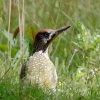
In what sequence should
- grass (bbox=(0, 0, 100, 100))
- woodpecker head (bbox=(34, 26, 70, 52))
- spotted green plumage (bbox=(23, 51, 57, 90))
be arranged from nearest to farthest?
grass (bbox=(0, 0, 100, 100)) < spotted green plumage (bbox=(23, 51, 57, 90)) < woodpecker head (bbox=(34, 26, 70, 52))

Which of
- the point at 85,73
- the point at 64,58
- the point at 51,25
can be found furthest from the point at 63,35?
the point at 85,73

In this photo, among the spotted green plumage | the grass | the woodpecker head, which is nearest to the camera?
the grass

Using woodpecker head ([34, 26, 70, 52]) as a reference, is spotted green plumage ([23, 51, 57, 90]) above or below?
below

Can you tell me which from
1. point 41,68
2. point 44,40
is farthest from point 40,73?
point 44,40

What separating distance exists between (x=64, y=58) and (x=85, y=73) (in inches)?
53.3

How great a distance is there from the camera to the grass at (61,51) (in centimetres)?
531

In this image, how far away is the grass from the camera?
5.31m

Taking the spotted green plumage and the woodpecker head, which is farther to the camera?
the woodpecker head

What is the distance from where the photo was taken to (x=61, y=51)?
27.0ft

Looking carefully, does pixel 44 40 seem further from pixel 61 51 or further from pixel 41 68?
pixel 61 51

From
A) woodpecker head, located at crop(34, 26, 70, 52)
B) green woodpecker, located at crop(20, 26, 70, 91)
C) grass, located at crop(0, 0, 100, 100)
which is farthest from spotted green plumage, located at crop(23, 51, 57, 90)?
woodpecker head, located at crop(34, 26, 70, 52)

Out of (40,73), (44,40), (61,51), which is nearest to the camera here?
(40,73)

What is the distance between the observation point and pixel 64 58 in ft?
25.6

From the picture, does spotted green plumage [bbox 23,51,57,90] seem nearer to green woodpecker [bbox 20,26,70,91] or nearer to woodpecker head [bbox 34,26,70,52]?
green woodpecker [bbox 20,26,70,91]
